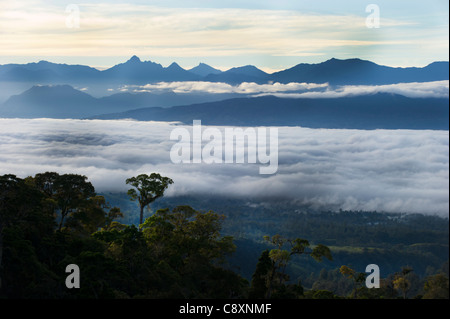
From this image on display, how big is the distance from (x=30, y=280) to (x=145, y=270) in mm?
12090

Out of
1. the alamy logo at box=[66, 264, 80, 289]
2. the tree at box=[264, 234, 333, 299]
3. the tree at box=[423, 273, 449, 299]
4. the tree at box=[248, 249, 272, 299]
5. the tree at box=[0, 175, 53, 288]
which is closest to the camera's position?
the alamy logo at box=[66, 264, 80, 289]

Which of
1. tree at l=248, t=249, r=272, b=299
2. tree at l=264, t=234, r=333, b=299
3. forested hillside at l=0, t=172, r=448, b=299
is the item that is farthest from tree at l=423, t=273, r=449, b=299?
tree at l=248, t=249, r=272, b=299

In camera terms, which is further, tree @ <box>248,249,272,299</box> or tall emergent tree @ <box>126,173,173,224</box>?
tall emergent tree @ <box>126,173,173,224</box>

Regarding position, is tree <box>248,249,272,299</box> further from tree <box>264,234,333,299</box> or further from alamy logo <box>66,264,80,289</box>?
alamy logo <box>66,264,80,289</box>

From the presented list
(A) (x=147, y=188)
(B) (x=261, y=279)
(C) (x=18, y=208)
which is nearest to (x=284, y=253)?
(B) (x=261, y=279)

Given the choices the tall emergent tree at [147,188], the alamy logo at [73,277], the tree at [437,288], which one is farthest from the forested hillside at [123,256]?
the tall emergent tree at [147,188]

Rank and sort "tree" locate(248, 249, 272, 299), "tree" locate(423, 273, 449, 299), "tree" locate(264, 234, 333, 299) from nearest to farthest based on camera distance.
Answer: "tree" locate(264, 234, 333, 299)
"tree" locate(423, 273, 449, 299)
"tree" locate(248, 249, 272, 299)

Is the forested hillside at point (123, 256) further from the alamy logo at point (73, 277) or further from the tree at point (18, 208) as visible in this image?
the alamy logo at point (73, 277)

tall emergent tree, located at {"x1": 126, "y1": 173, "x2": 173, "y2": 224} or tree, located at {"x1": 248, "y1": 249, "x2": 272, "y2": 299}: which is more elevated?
tall emergent tree, located at {"x1": 126, "y1": 173, "x2": 173, "y2": 224}

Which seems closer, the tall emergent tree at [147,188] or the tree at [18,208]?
the tree at [18,208]

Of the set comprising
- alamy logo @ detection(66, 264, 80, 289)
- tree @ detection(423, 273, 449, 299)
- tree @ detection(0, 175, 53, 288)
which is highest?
tree @ detection(0, 175, 53, 288)

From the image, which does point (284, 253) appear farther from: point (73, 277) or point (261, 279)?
point (73, 277)
